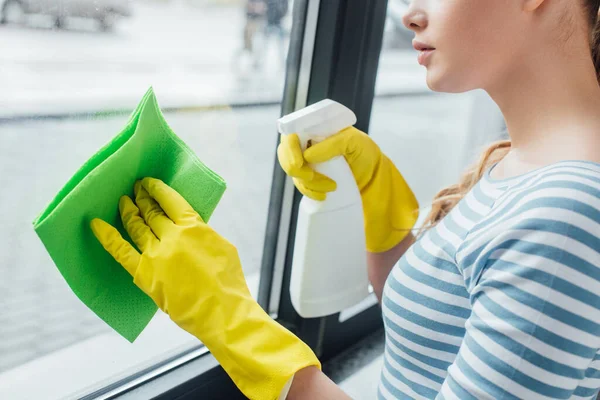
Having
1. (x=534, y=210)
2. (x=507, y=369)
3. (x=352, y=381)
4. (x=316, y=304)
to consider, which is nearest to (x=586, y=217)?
(x=534, y=210)

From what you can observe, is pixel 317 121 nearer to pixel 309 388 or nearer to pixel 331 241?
pixel 331 241

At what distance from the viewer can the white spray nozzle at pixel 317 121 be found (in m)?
0.70

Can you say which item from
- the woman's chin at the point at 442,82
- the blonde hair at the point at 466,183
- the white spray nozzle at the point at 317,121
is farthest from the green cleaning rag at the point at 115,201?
the blonde hair at the point at 466,183

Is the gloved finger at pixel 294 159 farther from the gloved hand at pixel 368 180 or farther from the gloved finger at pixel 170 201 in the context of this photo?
the gloved finger at pixel 170 201

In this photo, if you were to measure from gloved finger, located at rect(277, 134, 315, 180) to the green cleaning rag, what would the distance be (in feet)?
0.55

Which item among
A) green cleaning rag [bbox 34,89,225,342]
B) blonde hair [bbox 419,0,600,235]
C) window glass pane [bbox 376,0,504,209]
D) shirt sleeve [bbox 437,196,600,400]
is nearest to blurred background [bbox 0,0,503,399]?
green cleaning rag [bbox 34,89,225,342]

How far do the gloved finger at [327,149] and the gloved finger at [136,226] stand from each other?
0.86ft

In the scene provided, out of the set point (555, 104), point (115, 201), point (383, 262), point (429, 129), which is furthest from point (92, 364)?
point (429, 129)

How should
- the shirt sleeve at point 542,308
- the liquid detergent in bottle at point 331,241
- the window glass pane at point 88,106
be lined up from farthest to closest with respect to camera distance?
the liquid detergent in bottle at point 331,241 < the window glass pane at point 88,106 < the shirt sleeve at point 542,308

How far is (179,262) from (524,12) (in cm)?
43

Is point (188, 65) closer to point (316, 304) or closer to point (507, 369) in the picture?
point (316, 304)

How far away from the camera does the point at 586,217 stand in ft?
1.52

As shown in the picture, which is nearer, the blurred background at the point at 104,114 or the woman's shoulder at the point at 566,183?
the woman's shoulder at the point at 566,183

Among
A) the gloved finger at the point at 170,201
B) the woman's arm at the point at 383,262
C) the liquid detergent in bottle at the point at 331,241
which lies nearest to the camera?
the gloved finger at the point at 170,201
